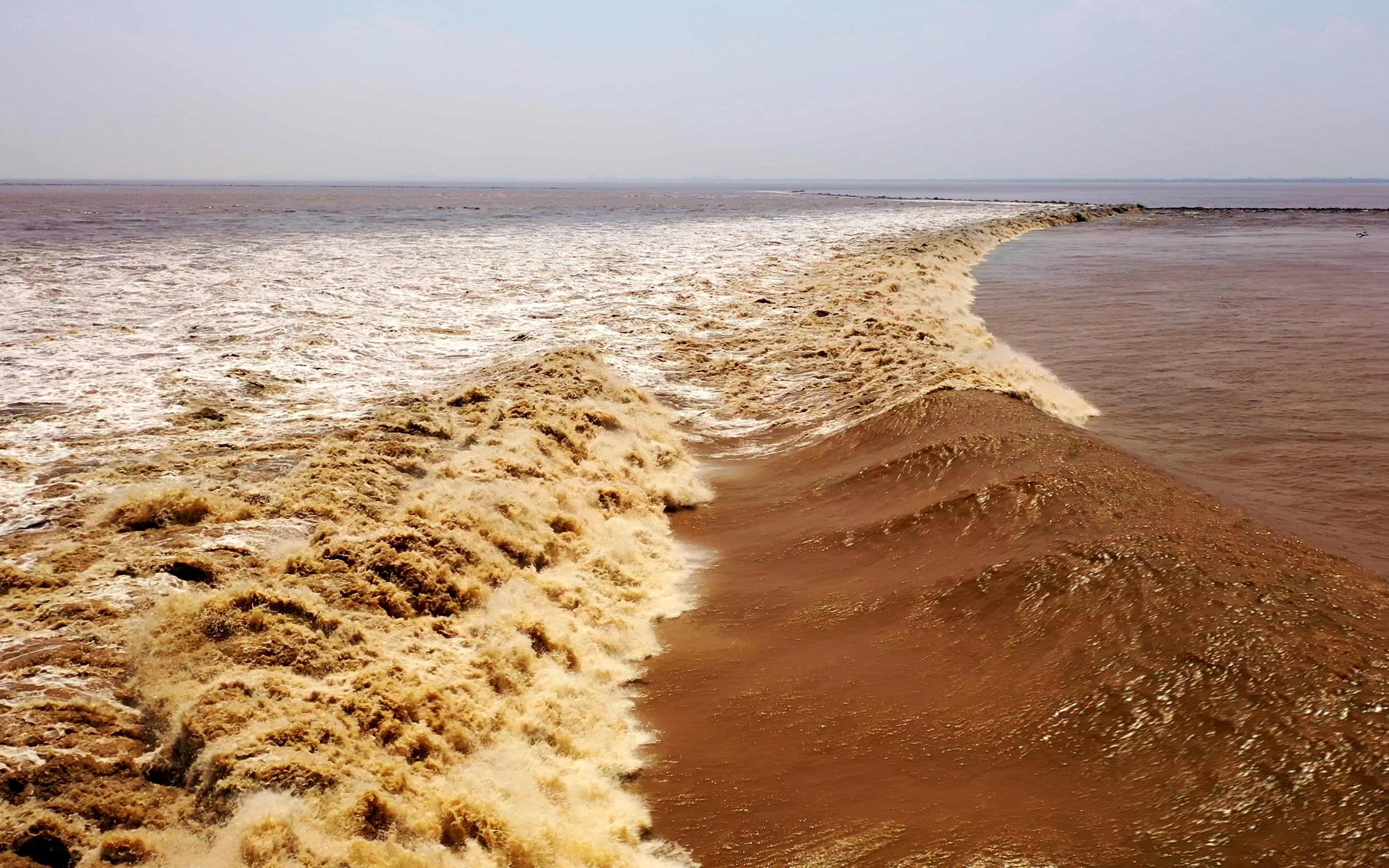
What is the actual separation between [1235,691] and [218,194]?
116 m

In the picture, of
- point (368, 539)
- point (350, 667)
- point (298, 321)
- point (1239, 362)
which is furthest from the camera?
point (298, 321)

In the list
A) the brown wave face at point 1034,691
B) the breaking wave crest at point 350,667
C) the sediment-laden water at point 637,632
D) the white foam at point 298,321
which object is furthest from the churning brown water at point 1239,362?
the white foam at point 298,321

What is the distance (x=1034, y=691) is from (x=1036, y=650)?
0.43m

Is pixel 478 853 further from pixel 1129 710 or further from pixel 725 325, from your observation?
pixel 725 325

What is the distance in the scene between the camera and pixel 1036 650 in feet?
20.0

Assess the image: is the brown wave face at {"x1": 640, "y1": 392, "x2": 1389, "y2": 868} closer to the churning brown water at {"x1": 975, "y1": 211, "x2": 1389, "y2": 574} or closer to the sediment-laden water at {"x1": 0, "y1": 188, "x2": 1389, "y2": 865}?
the sediment-laden water at {"x1": 0, "y1": 188, "x2": 1389, "y2": 865}

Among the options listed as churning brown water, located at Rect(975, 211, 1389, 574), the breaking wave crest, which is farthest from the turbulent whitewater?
churning brown water, located at Rect(975, 211, 1389, 574)

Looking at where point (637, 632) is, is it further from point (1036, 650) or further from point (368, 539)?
point (1036, 650)

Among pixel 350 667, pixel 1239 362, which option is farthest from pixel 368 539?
pixel 1239 362

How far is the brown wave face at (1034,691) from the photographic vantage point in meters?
4.66

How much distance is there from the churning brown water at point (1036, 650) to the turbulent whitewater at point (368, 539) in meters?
0.65

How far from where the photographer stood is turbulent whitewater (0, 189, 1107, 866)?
181 inches

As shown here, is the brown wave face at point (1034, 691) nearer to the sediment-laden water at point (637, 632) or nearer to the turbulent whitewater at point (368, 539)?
the sediment-laden water at point (637, 632)

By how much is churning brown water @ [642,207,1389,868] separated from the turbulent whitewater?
25.6 inches
